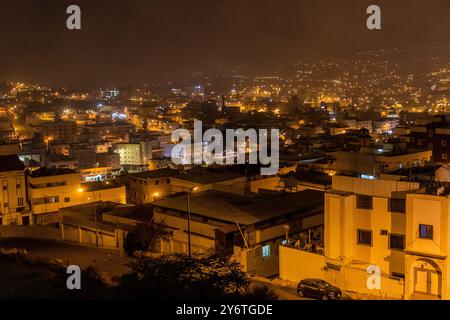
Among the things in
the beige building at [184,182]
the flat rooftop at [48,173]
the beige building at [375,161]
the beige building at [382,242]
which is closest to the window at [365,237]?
the beige building at [382,242]

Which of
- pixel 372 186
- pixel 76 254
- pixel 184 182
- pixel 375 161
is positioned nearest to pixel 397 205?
pixel 372 186

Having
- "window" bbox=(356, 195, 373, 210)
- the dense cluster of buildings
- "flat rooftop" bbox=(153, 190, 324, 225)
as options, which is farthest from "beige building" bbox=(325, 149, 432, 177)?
"window" bbox=(356, 195, 373, 210)

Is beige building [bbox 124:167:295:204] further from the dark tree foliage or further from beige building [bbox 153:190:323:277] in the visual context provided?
the dark tree foliage

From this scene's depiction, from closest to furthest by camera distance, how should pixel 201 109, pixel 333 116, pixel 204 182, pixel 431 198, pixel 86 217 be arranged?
pixel 431 198 < pixel 86 217 < pixel 204 182 < pixel 333 116 < pixel 201 109

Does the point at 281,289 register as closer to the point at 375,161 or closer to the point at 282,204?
the point at 282,204

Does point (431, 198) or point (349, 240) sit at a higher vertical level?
point (431, 198)
